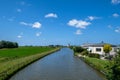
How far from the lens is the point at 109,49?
65312 millimetres

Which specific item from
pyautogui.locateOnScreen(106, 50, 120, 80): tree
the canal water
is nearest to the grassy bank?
the canal water

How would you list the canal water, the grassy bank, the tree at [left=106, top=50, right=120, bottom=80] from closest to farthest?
the tree at [left=106, top=50, right=120, bottom=80] → the canal water → the grassy bank

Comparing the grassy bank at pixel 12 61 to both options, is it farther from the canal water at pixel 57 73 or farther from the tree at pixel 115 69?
the tree at pixel 115 69

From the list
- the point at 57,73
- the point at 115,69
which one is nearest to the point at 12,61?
the point at 57,73

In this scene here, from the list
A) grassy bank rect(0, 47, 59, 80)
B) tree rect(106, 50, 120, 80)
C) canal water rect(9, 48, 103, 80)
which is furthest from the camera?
grassy bank rect(0, 47, 59, 80)

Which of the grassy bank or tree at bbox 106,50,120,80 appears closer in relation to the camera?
tree at bbox 106,50,120,80

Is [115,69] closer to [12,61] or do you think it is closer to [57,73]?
[57,73]

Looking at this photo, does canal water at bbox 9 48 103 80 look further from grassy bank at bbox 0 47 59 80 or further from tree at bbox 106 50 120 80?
tree at bbox 106 50 120 80

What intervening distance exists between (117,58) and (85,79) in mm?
10575

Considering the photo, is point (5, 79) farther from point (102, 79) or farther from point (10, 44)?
point (10, 44)

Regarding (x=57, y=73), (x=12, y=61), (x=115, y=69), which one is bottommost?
(x=57, y=73)

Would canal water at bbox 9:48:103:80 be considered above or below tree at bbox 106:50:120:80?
below

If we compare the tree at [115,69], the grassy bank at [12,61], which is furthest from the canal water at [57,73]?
the tree at [115,69]

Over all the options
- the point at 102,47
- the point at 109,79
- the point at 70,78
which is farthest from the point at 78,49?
the point at 109,79
